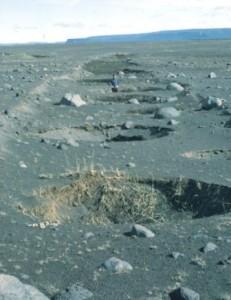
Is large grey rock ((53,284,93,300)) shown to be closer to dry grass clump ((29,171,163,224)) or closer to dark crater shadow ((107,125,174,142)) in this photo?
dry grass clump ((29,171,163,224))

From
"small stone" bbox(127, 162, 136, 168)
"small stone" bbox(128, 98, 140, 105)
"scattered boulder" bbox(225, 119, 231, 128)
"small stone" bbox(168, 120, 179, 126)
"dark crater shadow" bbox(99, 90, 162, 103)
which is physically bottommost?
"dark crater shadow" bbox(99, 90, 162, 103)

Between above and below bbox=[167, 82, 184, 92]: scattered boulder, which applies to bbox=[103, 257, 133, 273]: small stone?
above

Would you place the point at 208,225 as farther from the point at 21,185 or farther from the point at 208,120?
the point at 208,120

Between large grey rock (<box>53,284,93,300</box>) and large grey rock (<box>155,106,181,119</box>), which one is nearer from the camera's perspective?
large grey rock (<box>53,284,93,300</box>)

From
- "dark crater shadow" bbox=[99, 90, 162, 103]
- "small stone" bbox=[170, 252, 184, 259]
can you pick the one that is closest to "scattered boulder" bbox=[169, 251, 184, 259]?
"small stone" bbox=[170, 252, 184, 259]

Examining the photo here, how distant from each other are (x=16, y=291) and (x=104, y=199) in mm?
3066

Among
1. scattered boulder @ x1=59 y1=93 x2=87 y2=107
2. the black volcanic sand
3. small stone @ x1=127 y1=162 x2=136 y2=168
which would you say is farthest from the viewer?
scattered boulder @ x1=59 y1=93 x2=87 y2=107

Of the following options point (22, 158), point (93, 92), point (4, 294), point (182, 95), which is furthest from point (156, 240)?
point (93, 92)

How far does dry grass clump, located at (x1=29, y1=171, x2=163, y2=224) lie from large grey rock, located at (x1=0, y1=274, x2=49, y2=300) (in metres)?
Result: 2.25

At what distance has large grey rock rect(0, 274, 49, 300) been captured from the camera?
11.7ft

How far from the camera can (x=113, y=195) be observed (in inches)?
264

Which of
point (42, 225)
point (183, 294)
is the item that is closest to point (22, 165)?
point (42, 225)

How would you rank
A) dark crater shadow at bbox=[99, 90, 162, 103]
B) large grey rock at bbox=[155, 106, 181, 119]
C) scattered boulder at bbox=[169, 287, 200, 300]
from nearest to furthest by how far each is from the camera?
scattered boulder at bbox=[169, 287, 200, 300] < large grey rock at bbox=[155, 106, 181, 119] < dark crater shadow at bbox=[99, 90, 162, 103]

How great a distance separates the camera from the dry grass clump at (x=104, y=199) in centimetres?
631
